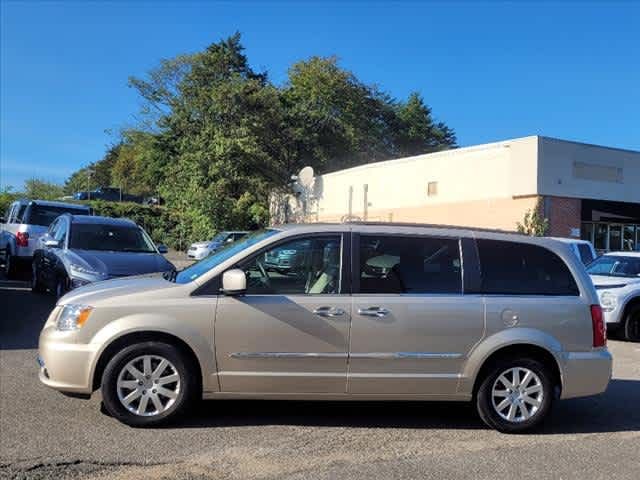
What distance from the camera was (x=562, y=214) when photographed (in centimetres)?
2786

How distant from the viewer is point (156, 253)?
11547 millimetres

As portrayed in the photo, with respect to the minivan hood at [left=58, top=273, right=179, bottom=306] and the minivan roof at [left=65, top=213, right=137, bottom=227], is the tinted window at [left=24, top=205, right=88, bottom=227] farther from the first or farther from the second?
the minivan hood at [left=58, top=273, right=179, bottom=306]

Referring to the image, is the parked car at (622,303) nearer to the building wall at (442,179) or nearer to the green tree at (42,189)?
the building wall at (442,179)

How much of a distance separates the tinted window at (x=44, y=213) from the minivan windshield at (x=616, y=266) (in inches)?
472

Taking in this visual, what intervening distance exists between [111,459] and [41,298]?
9.22 m

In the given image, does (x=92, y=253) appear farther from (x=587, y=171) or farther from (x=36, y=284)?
(x=587, y=171)

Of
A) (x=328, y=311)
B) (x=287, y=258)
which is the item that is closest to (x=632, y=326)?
(x=328, y=311)

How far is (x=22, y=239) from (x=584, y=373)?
1392 cm

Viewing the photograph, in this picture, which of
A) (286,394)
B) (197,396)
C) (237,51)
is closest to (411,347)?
(286,394)

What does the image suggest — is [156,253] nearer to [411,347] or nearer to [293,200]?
[411,347]

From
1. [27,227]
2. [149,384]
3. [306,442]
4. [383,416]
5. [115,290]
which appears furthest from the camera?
[27,227]

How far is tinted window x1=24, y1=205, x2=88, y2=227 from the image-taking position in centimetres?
1611

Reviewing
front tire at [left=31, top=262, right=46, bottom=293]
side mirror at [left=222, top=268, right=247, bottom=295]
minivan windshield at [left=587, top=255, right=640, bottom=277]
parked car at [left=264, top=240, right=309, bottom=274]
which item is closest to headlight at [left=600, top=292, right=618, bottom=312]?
minivan windshield at [left=587, top=255, right=640, bottom=277]

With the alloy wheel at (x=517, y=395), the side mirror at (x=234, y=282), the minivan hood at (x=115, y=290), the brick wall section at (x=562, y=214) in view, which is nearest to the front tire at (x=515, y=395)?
the alloy wheel at (x=517, y=395)
